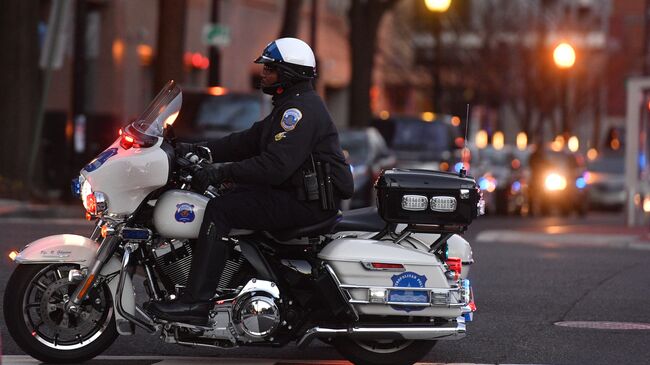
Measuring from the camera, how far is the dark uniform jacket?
847 centimetres

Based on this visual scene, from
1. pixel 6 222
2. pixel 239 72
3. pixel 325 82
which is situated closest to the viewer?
pixel 6 222

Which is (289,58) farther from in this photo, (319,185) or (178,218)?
(178,218)

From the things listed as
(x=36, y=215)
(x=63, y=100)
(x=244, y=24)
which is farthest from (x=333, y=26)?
(x=36, y=215)

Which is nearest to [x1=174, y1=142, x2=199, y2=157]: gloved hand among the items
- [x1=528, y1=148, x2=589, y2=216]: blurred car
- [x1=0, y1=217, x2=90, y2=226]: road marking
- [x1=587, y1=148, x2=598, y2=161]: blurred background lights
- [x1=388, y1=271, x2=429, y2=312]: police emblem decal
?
[x1=388, y1=271, x2=429, y2=312]: police emblem decal

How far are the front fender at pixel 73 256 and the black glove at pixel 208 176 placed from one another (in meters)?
0.69

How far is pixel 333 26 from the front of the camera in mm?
52594

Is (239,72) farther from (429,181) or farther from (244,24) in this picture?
(429,181)

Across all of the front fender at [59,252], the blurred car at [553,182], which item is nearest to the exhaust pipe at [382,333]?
the front fender at [59,252]

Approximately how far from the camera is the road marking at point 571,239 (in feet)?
63.6

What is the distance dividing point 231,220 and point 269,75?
2.88 ft

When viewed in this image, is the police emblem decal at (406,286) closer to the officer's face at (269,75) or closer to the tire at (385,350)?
the tire at (385,350)

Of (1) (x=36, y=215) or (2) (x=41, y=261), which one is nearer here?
(2) (x=41, y=261)

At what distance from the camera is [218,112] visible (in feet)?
72.8

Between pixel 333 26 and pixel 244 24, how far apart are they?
385 inches
